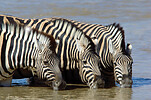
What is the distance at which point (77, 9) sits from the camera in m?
23.1

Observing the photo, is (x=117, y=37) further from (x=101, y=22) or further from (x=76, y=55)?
(x=101, y=22)

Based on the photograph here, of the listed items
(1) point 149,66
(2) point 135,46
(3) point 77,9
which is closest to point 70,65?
(1) point 149,66

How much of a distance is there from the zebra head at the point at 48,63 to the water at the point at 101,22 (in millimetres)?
212

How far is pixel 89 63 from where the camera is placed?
9.97 m

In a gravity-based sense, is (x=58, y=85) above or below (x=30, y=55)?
below

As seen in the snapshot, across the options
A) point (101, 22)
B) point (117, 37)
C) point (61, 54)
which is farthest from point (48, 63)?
point (101, 22)

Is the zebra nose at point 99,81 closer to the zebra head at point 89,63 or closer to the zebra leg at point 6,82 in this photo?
the zebra head at point 89,63

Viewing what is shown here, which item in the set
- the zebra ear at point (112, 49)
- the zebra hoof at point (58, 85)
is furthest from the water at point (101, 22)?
the zebra ear at point (112, 49)

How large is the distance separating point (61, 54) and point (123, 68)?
1.41 metres

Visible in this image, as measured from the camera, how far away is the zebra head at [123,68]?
10.1 meters

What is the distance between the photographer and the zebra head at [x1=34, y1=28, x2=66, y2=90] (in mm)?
9562

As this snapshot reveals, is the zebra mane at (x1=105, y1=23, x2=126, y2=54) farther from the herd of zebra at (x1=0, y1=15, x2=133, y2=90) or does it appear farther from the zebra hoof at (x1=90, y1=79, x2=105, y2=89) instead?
the zebra hoof at (x1=90, y1=79, x2=105, y2=89)

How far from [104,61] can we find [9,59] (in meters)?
2.23

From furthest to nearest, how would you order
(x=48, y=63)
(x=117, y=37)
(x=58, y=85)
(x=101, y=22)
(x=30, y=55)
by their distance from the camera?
(x=101, y=22) < (x=117, y=37) < (x=30, y=55) < (x=48, y=63) < (x=58, y=85)
